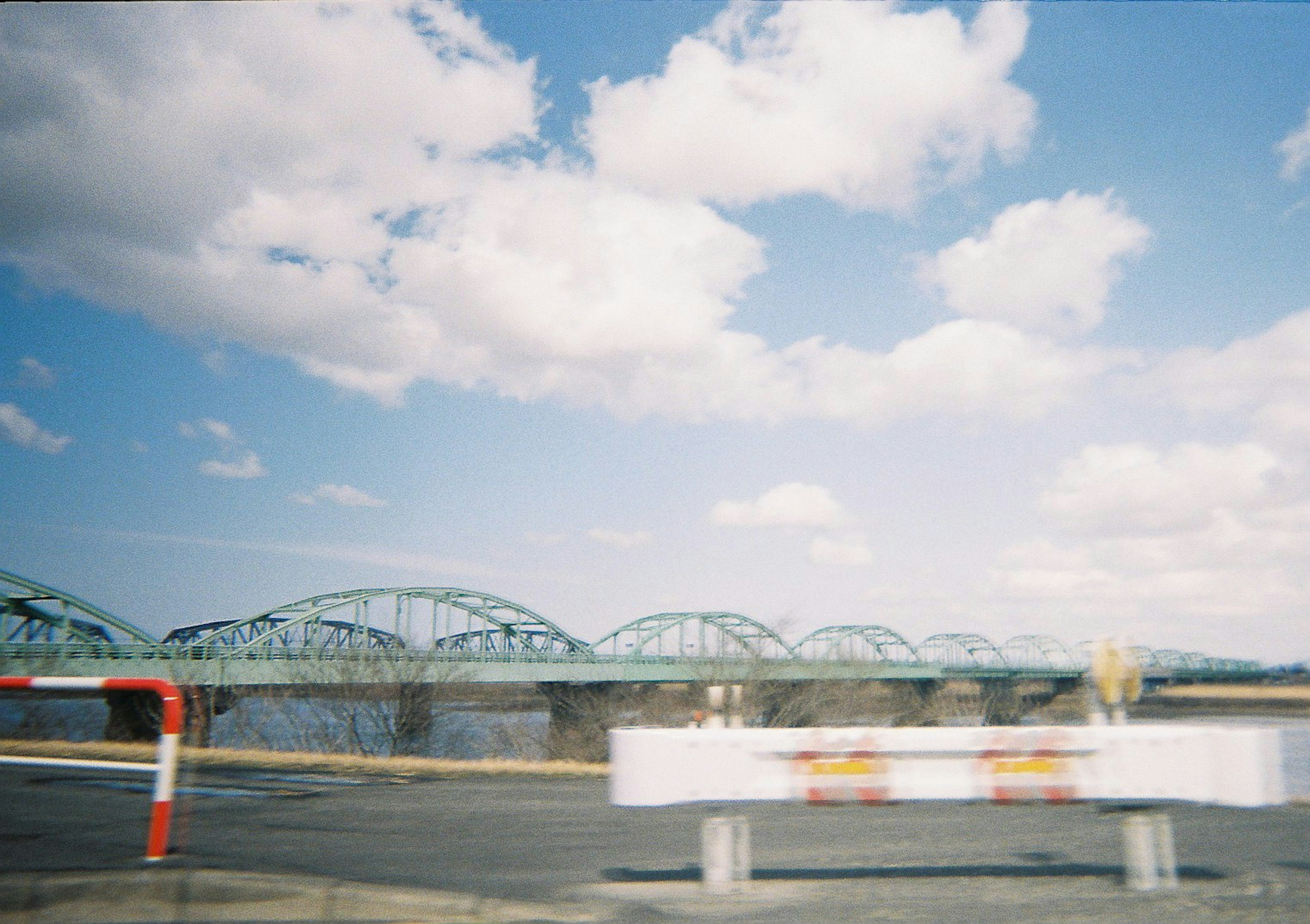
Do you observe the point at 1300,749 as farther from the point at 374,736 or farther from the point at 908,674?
the point at 908,674

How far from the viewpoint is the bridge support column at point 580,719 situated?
52188mm

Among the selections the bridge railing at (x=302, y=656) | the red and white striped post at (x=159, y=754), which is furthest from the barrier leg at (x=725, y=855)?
the bridge railing at (x=302, y=656)

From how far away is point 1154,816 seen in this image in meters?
5.78

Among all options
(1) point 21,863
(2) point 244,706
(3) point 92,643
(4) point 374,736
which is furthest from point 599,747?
(1) point 21,863

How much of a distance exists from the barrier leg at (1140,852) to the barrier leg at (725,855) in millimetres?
2364

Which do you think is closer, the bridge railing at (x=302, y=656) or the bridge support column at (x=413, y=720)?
the bridge support column at (x=413, y=720)

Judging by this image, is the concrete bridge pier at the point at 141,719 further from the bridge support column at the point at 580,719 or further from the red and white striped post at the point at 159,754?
the red and white striped post at the point at 159,754

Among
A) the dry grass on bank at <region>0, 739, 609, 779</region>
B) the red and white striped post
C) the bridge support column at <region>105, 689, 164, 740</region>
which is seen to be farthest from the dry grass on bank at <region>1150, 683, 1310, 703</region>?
the red and white striped post

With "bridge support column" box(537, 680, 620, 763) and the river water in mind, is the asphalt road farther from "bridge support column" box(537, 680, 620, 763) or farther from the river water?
"bridge support column" box(537, 680, 620, 763)

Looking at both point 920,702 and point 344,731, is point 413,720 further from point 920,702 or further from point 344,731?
point 920,702

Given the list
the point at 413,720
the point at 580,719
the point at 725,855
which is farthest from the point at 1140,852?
the point at 580,719

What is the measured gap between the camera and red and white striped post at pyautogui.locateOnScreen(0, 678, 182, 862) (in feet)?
19.6

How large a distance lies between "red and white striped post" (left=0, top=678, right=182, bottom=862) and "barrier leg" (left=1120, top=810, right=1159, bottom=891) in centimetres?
605

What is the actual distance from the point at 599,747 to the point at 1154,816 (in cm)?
5095
